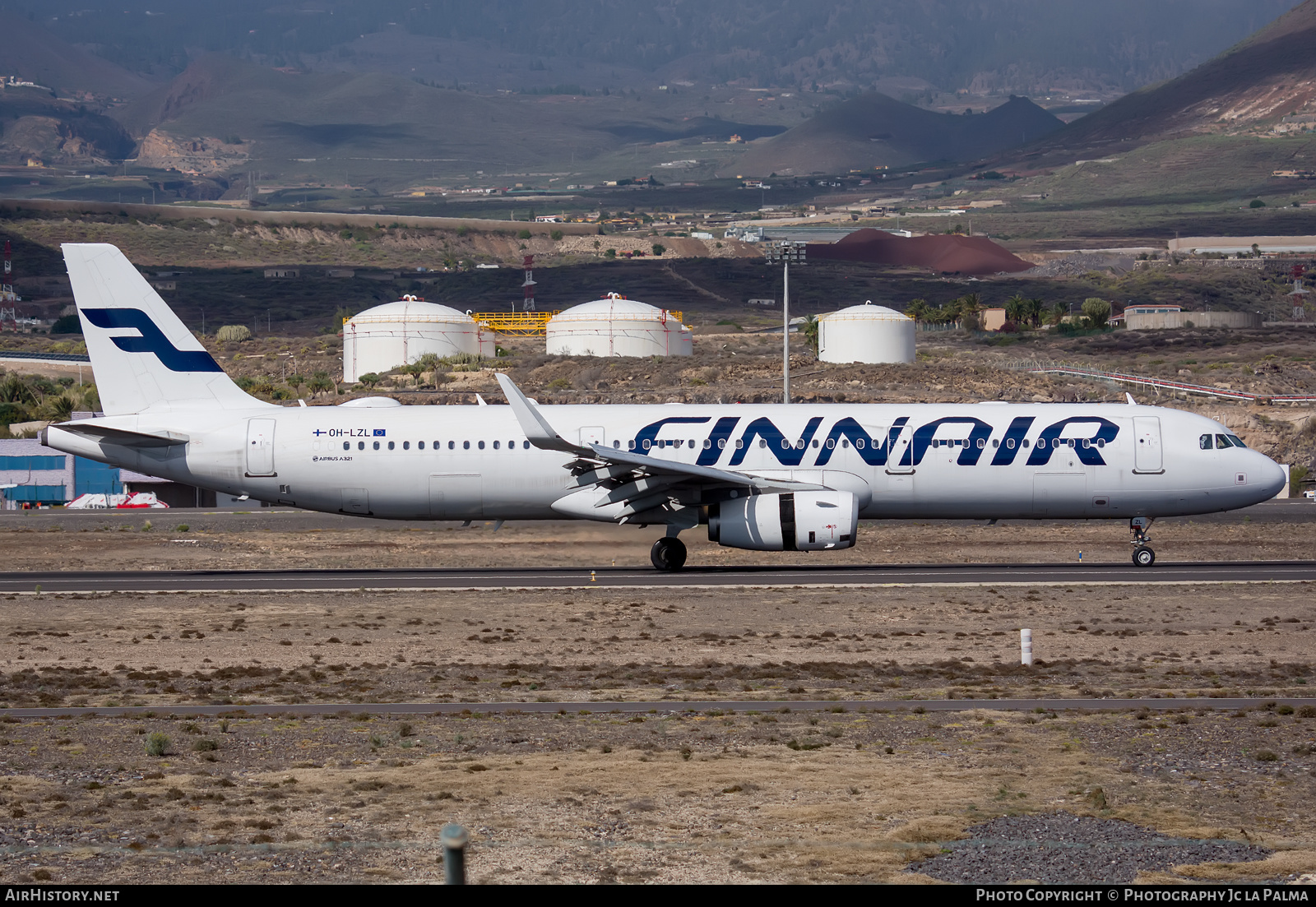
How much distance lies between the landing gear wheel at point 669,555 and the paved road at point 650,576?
0.31 metres

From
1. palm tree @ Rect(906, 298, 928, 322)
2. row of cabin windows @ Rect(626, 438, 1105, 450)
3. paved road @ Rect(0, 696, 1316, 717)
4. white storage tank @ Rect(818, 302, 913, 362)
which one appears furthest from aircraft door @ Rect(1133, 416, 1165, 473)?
palm tree @ Rect(906, 298, 928, 322)

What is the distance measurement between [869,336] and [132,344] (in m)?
83.3

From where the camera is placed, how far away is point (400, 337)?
394 feet

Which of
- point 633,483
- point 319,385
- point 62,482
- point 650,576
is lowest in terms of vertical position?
point 650,576

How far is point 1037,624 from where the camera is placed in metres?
30.0

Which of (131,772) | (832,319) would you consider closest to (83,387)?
(832,319)

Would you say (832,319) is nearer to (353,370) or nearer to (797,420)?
(353,370)

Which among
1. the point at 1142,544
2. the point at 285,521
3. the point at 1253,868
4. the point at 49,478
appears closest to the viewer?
the point at 1253,868

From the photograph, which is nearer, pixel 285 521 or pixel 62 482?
pixel 285 521

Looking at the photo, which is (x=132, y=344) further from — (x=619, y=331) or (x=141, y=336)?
(x=619, y=331)

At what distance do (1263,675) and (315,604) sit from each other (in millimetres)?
20779

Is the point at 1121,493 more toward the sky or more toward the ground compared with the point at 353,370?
more toward the ground

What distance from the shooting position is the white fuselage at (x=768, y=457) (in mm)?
38625

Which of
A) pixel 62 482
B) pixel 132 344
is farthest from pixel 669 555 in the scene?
pixel 62 482
